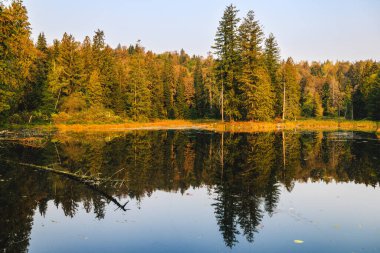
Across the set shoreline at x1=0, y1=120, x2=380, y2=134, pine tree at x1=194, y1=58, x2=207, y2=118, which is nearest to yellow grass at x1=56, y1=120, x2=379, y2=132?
shoreline at x1=0, y1=120, x2=380, y2=134

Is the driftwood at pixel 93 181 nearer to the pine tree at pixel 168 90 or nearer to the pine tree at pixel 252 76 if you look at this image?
the pine tree at pixel 252 76

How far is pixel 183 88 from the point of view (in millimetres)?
87125

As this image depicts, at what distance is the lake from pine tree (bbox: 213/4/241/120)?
34418 mm

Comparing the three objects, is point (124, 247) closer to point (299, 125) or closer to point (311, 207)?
point (311, 207)

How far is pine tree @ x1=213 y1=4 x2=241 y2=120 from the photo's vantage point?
53062 millimetres

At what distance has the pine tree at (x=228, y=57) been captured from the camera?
53.1 m

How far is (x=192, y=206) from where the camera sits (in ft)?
36.0

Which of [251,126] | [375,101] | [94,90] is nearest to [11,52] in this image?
[94,90]

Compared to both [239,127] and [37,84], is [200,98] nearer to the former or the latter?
[239,127]

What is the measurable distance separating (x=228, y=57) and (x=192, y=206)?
148 ft

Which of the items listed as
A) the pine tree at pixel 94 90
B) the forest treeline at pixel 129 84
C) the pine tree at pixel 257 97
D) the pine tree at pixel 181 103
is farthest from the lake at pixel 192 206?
the pine tree at pixel 181 103

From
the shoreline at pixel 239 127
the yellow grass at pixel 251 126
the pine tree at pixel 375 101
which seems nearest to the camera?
the shoreline at pixel 239 127

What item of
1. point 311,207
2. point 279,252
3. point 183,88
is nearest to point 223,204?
point 311,207

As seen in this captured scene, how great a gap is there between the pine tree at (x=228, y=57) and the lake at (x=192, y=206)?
34418mm
